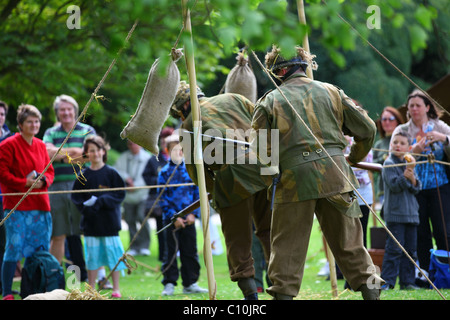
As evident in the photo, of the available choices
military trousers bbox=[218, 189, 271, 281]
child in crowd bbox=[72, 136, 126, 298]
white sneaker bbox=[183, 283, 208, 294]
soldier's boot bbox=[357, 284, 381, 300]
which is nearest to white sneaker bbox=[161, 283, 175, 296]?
white sneaker bbox=[183, 283, 208, 294]

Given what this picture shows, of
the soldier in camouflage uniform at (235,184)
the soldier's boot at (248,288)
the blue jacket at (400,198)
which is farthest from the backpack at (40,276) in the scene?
the blue jacket at (400,198)

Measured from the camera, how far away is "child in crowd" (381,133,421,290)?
628cm

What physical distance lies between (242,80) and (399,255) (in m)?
2.22

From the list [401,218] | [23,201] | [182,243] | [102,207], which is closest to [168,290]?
[182,243]

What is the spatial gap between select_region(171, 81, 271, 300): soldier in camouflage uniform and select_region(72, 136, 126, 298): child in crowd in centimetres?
190

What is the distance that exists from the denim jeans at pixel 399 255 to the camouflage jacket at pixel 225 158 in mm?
2021

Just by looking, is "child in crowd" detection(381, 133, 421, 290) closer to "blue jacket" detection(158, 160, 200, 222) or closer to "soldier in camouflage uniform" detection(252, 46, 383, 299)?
"blue jacket" detection(158, 160, 200, 222)

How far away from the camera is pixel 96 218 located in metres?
6.63

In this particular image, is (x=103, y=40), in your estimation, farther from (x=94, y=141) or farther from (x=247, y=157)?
(x=247, y=157)

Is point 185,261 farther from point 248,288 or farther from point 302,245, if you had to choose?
point 302,245

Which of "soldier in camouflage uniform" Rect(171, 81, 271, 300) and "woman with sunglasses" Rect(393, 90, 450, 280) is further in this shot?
"woman with sunglasses" Rect(393, 90, 450, 280)

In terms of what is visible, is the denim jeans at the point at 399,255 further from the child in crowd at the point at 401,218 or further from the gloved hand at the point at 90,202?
the gloved hand at the point at 90,202

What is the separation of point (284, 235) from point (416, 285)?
108 inches

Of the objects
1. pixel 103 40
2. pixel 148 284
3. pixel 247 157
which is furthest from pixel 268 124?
pixel 103 40
